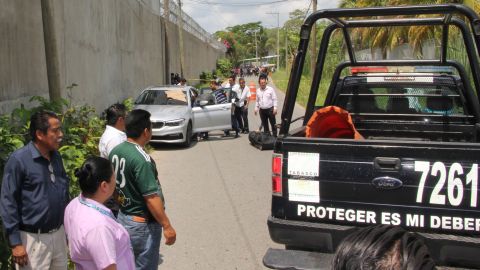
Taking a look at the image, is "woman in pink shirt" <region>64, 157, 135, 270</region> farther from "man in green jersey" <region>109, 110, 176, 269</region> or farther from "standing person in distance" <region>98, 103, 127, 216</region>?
"standing person in distance" <region>98, 103, 127, 216</region>

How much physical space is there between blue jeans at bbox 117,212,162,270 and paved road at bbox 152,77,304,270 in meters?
1.43

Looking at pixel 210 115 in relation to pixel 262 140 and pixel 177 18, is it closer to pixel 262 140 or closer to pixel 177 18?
pixel 262 140

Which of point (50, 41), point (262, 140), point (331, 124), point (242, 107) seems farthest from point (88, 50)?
point (331, 124)

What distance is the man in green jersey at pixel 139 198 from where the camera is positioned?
3547 mm

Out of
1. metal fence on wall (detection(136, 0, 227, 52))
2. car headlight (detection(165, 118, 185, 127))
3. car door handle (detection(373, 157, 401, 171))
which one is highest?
metal fence on wall (detection(136, 0, 227, 52))

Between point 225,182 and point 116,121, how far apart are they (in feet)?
13.7

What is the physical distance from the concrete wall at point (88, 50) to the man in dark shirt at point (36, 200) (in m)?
3.07

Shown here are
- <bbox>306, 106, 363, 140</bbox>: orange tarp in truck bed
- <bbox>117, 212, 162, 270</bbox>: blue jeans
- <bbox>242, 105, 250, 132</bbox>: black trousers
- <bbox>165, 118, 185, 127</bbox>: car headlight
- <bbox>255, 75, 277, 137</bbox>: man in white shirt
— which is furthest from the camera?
<bbox>242, 105, 250, 132</bbox>: black trousers

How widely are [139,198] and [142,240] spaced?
0.99ft

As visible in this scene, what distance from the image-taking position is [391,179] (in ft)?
12.0

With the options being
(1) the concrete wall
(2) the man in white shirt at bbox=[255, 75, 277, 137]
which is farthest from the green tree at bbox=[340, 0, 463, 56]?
(1) the concrete wall

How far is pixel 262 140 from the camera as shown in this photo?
40.1 feet

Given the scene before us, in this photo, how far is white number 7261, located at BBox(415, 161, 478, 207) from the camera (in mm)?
3490

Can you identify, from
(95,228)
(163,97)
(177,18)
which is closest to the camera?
(95,228)
